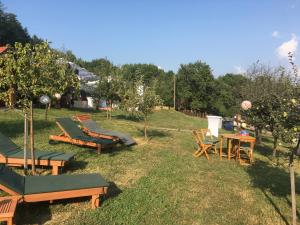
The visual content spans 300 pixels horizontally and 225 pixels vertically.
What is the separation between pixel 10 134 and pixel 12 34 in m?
35.6

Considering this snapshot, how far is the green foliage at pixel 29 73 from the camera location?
6660 millimetres

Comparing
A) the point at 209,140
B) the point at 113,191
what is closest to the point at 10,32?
the point at 209,140

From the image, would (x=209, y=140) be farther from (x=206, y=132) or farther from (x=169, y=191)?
(x=169, y=191)

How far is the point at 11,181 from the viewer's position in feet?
17.4

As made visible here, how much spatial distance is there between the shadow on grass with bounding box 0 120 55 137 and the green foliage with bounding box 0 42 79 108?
19.5 ft

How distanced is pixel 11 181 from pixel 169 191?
346 centimetres

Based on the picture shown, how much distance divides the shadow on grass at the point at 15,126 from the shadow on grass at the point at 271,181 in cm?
913

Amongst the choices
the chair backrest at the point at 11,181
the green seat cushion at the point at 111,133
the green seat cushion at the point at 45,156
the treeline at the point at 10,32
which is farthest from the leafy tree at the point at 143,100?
the treeline at the point at 10,32

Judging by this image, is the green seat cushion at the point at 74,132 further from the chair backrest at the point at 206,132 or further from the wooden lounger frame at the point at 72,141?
the chair backrest at the point at 206,132

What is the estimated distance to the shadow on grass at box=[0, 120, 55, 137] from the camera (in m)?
12.7

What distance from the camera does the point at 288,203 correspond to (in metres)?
6.93

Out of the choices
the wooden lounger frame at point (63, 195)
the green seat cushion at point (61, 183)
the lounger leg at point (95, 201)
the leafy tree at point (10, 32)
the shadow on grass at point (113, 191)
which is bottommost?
the shadow on grass at point (113, 191)

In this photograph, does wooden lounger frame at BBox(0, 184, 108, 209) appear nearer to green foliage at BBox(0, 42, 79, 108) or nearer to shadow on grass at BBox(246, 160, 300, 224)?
green foliage at BBox(0, 42, 79, 108)

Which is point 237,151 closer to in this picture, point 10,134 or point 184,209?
point 184,209
